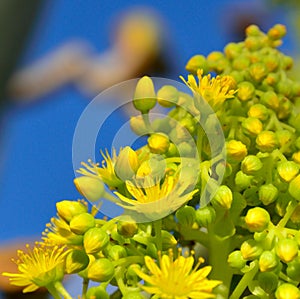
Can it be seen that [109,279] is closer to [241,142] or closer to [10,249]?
[241,142]

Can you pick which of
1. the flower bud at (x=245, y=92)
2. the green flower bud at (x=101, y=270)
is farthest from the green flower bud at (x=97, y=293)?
the flower bud at (x=245, y=92)

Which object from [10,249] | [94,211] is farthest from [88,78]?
[94,211]

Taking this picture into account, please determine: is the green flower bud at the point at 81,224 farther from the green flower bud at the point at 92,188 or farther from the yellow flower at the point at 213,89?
the yellow flower at the point at 213,89

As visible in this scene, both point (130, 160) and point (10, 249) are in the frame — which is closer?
point (130, 160)

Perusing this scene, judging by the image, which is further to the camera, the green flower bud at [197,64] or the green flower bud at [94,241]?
the green flower bud at [197,64]

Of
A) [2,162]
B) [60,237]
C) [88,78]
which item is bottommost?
[60,237]

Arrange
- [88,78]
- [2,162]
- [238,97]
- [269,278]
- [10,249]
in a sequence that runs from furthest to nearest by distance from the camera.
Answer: [88,78] → [10,249] → [2,162] → [238,97] → [269,278]
